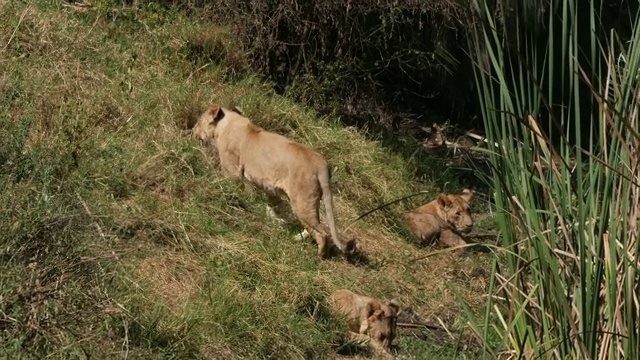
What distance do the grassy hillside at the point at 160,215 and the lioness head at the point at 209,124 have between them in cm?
16

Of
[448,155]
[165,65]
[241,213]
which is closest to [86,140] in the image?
[241,213]

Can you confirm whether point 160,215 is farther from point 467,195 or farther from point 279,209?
point 467,195

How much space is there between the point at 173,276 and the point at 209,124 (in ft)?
8.44

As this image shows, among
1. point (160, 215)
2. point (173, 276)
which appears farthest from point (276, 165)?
point (173, 276)

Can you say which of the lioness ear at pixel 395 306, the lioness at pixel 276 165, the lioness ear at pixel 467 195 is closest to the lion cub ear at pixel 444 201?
the lioness ear at pixel 467 195

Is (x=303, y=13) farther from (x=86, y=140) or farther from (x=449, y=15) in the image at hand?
(x=86, y=140)

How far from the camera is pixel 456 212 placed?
11.4m

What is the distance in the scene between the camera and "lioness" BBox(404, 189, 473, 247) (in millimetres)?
11047

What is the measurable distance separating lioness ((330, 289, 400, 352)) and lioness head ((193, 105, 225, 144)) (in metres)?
2.47

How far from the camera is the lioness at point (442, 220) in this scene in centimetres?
1105

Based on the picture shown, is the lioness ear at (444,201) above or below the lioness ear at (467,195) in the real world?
above

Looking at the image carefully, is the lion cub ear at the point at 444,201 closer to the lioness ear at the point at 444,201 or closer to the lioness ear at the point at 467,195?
the lioness ear at the point at 444,201

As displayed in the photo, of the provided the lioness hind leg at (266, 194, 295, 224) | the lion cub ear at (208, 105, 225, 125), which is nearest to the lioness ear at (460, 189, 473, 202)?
the lioness hind leg at (266, 194, 295, 224)

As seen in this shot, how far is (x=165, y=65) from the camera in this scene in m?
11.5
